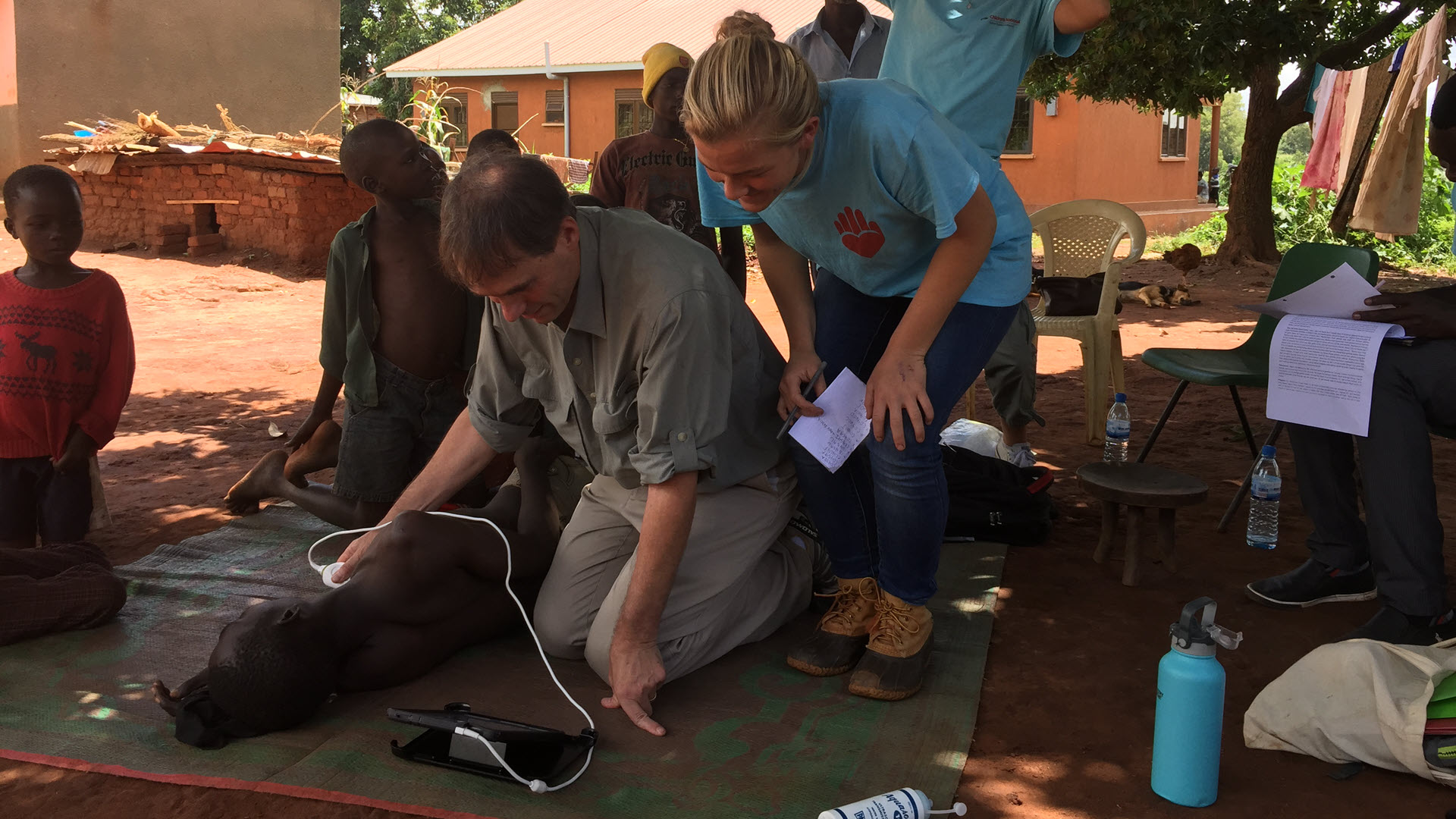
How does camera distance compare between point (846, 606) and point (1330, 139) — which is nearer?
point (846, 606)

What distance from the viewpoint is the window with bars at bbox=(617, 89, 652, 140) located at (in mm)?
21594

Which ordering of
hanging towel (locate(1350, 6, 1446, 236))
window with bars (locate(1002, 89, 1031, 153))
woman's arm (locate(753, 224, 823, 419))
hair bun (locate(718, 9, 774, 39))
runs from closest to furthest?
1. woman's arm (locate(753, 224, 823, 419))
2. hair bun (locate(718, 9, 774, 39))
3. hanging towel (locate(1350, 6, 1446, 236))
4. window with bars (locate(1002, 89, 1031, 153))

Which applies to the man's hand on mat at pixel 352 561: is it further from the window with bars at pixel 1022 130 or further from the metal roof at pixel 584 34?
the metal roof at pixel 584 34

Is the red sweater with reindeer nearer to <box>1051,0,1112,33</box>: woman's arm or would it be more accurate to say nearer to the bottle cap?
<box>1051,0,1112,33</box>: woman's arm

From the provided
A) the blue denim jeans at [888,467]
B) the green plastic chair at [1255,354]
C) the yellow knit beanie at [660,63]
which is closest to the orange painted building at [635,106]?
the green plastic chair at [1255,354]

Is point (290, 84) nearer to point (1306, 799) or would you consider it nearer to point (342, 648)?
point (342, 648)

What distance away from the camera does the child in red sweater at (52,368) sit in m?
3.75

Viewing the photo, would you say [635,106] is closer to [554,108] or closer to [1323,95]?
[554,108]

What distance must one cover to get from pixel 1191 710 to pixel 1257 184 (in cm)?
1235

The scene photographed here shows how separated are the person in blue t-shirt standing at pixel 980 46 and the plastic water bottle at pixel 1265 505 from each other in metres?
1.51

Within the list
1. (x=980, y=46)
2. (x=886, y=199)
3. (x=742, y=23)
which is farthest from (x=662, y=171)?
(x=886, y=199)

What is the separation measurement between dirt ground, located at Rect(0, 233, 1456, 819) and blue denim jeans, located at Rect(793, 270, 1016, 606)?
1.46 feet

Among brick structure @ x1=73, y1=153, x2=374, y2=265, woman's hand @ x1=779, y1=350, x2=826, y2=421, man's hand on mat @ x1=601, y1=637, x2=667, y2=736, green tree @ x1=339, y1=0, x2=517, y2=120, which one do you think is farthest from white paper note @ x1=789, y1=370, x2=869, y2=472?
green tree @ x1=339, y1=0, x2=517, y2=120

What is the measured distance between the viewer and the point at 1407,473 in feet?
9.55
